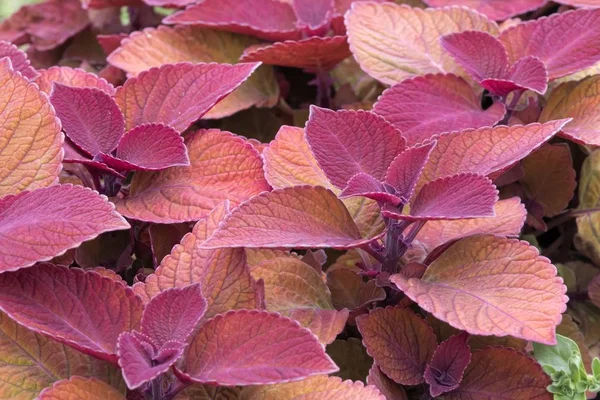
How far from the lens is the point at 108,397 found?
0.53 m

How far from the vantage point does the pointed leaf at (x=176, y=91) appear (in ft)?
2.34

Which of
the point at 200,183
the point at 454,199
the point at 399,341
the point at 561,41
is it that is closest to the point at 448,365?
the point at 399,341

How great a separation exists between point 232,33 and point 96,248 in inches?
15.2

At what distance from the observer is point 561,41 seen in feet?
2.65

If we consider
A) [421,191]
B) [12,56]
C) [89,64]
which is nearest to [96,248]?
[12,56]

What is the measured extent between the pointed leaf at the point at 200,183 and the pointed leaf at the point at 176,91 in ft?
0.10

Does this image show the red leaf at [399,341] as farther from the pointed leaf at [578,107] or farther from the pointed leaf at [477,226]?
the pointed leaf at [578,107]

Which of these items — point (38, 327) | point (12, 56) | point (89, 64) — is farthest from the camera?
point (89, 64)

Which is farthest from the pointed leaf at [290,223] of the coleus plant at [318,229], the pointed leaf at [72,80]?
the pointed leaf at [72,80]

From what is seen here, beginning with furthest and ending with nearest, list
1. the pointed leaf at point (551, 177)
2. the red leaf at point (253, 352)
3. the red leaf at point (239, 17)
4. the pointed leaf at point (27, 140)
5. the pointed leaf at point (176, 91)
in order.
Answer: the red leaf at point (239, 17), the pointed leaf at point (551, 177), the pointed leaf at point (176, 91), the pointed leaf at point (27, 140), the red leaf at point (253, 352)

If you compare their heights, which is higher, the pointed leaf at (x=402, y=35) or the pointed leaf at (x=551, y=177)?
the pointed leaf at (x=402, y=35)

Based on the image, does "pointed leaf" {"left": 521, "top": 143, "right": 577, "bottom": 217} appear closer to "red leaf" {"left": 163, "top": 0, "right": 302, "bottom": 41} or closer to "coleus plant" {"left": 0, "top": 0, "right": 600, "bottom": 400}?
"coleus plant" {"left": 0, "top": 0, "right": 600, "bottom": 400}

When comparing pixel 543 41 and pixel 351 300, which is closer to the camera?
pixel 351 300

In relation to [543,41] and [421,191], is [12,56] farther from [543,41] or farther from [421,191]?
[543,41]
